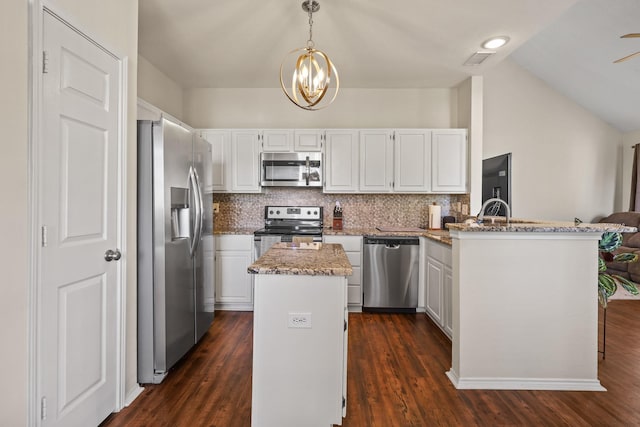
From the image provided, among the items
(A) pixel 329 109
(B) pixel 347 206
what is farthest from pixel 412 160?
(A) pixel 329 109

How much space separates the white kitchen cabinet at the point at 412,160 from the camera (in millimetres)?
3961

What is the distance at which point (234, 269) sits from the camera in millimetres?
3705

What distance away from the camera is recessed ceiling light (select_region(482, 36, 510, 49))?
2.88 m

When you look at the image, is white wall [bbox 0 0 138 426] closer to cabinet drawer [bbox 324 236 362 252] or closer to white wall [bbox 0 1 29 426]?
white wall [bbox 0 1 29 426]

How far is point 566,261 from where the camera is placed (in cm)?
218

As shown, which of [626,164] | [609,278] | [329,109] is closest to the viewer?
[609,278]

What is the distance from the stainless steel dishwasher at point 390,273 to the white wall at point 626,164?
15.3 feet

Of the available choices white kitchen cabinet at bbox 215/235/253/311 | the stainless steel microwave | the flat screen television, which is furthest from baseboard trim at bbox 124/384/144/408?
the flat screen television

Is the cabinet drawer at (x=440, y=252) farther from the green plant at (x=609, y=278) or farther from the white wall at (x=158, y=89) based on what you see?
the white wall at (x=158, y=89)

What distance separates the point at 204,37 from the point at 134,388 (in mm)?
2876

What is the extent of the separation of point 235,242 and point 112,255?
1.84 metres

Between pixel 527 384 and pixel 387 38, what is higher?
pixel 387 38

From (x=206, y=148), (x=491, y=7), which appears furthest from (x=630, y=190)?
(x=206, y=148)

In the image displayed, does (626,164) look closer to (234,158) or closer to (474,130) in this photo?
(474,130)
